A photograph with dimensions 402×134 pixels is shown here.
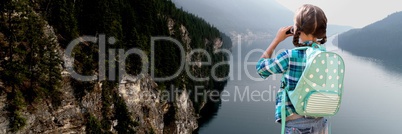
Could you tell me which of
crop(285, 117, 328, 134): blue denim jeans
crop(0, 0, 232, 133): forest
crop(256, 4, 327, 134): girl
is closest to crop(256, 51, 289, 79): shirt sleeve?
crop(256, 4, 327, 134): girl

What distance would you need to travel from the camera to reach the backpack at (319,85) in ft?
11.3

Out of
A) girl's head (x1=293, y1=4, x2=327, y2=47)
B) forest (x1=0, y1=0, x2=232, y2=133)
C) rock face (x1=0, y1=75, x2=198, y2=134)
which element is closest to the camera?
girl's head (x1=293, y1=4, x2=327, y2=47)

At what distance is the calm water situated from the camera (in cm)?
7050

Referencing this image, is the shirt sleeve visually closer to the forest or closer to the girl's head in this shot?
the girl's head

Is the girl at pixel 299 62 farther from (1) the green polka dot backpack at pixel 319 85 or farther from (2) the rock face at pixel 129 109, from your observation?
(2) the rock face at pixel 129 109

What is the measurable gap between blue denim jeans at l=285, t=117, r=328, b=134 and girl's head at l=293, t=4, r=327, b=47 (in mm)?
1066

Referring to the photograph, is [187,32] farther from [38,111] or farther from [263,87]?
[38,111]

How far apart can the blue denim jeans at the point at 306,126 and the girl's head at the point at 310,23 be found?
1066 millimetres

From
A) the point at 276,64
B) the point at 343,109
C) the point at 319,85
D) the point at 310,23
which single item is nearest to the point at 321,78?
the point at 319,85

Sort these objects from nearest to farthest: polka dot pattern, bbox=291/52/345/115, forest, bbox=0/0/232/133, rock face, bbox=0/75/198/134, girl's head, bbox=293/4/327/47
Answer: polka dot pattern, bbox=291/52/345/115, girl's head, bbox=293/4/327/47, forest, bbox=0/0/232/133, rock face, bbox=0/75/198/134

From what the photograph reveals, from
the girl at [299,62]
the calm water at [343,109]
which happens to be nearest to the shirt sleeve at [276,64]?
the girl at [299,62]

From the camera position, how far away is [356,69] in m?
143

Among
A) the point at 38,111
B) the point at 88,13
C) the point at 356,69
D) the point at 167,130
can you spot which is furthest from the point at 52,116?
the point at 356,69

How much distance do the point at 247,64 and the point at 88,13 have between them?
122m
